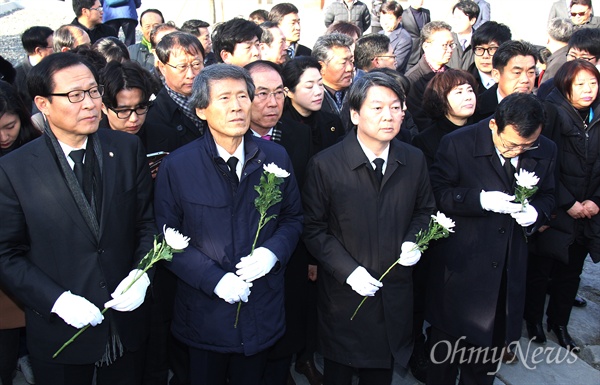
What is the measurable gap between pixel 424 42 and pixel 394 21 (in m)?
2.59

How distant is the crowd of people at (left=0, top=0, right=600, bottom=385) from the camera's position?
2766mm

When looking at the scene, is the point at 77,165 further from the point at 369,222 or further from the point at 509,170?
the point at 509,170

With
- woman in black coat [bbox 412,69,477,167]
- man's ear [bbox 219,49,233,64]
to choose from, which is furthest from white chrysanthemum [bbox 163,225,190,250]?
man's ear [bbox 219,49,233,64]

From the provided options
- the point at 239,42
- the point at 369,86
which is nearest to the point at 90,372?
the point at 369,86

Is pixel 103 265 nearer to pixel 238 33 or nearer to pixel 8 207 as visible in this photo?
pixel 8 207

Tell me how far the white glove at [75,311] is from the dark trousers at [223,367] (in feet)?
2.25

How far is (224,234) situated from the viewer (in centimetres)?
297

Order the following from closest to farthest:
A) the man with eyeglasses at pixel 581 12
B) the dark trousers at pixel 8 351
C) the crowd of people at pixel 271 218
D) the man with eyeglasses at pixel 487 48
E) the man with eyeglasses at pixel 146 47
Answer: the crowd of people at pixel 271 218, the dark trousers at pixel 8 351, the man with eyeglasses at pixel 487 48, the man with eyeglasses at pixel 146 47, the man with eyeglasses at pixel 581 12

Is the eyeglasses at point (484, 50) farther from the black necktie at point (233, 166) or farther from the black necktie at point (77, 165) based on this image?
the black necktie at point (77, 165)

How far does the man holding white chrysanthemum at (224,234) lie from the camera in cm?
293

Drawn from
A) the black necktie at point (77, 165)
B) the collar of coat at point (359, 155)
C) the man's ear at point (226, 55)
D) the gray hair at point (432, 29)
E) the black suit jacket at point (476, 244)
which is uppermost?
the gray hair at point (432, 29)

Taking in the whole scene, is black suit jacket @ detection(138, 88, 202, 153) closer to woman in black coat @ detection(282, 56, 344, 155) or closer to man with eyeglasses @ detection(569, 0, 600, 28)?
woman in black coat @ detection(282, 56, 344, 155)

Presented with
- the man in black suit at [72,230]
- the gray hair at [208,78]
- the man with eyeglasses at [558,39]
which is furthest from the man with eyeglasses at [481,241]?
the man with eyeglasses at [558,39]

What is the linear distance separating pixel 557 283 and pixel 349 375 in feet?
6.99
